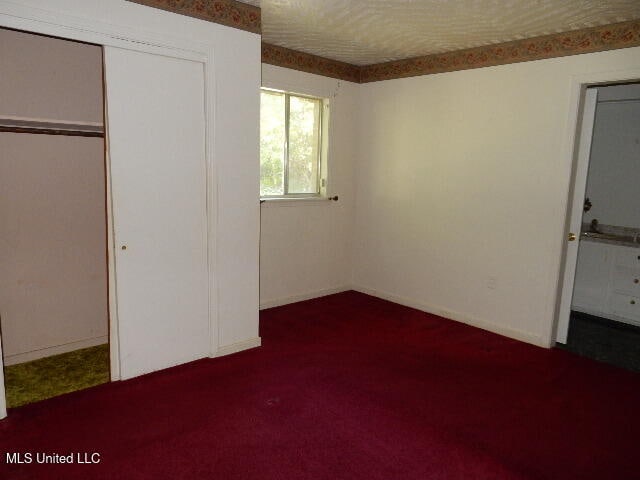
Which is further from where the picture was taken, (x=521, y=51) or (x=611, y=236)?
(x=611, y=236)

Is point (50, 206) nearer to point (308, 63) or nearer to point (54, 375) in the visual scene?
point (54, 375)

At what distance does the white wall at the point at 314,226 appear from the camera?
15.2ft

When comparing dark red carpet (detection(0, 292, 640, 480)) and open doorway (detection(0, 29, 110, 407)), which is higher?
open doorway (detection(0, 29, 110, 407))

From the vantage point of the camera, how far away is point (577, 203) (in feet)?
12.2

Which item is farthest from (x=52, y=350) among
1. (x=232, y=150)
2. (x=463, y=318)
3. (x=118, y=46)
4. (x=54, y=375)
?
(x=463, y=318)

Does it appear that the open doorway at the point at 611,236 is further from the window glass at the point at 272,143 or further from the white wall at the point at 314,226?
the window glass at the point at 272,143

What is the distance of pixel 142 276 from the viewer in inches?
122

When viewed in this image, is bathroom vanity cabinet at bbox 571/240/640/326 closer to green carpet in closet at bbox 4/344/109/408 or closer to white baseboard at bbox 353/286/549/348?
white baseboard at bbox 353/286/549/348

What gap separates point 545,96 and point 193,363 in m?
3.49

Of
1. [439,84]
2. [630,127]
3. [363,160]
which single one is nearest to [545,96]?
[439,84]

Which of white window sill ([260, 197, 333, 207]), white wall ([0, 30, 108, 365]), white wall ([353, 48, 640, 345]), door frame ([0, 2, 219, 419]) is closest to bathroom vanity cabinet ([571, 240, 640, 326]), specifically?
white wall ([353, 48, 640, 345])

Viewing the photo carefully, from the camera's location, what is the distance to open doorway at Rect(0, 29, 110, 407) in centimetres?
313

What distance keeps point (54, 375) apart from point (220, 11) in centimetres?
278

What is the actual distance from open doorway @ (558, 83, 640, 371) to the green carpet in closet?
12.6 feet
